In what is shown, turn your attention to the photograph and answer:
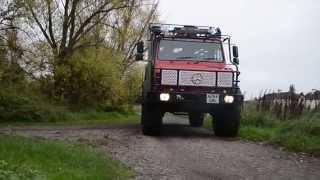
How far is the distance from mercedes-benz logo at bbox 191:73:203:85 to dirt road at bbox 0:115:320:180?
1.63 meters

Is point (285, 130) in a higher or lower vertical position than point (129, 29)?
lower

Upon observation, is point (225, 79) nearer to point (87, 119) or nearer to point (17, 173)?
point (17, 173)

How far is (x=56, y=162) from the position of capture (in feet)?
38.1

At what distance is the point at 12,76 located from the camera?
1235 inches

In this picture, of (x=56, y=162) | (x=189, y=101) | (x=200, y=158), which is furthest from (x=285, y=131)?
(x=56, y=162)

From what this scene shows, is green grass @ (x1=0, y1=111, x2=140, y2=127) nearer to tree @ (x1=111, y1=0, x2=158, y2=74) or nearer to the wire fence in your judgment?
tree @ (x1=111, y1=0, x2=158, y2=74)

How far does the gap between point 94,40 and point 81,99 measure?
12.0 feet

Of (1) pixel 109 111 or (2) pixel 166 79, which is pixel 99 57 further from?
(2) pixel 166 79

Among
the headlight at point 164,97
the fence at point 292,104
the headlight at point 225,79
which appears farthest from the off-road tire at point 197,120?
the headlight at point 164,97

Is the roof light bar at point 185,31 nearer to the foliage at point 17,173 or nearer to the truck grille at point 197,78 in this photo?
the truck grille at point 197,78

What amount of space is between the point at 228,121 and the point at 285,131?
1.78m

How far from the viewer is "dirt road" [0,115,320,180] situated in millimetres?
11650

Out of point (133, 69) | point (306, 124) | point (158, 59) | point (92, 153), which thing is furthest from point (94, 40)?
point (92, 153)

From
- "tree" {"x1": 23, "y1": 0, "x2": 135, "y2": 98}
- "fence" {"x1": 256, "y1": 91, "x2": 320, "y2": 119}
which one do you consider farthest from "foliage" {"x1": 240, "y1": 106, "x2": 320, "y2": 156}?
"tree" {"x1": 23, "y1": 0, "x2": 135, "y2": 98}
